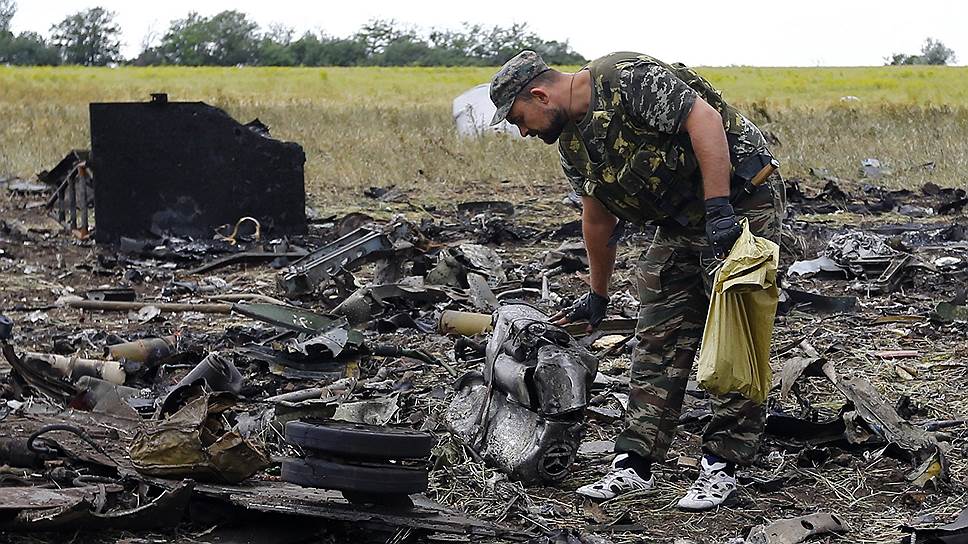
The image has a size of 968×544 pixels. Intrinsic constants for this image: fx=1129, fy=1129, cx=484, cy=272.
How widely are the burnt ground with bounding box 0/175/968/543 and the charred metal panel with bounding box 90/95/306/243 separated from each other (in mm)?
561

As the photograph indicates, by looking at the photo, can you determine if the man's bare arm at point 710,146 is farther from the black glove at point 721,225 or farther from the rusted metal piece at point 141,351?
the rusted metal piece at point 141,351

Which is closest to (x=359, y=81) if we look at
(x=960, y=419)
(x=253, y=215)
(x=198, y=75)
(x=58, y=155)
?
(x=198, y=75)

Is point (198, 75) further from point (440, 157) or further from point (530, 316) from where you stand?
point (530, 316)

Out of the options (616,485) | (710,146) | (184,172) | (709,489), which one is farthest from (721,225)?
(184,172)

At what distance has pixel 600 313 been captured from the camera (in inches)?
187

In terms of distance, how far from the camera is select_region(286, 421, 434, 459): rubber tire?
381 centimetres

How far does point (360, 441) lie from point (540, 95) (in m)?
1.42

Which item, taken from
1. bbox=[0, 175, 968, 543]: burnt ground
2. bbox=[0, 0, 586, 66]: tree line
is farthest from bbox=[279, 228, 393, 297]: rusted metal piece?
bbox=[0, 0, 586, 66]: tree line

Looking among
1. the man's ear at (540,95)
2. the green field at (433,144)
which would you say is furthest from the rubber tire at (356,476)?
the green field at (433,144)

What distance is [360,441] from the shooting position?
382 centimetres

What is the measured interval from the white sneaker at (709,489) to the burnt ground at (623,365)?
4 centimetres

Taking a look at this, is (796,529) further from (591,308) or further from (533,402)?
(591,308)

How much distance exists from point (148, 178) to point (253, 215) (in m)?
1.16

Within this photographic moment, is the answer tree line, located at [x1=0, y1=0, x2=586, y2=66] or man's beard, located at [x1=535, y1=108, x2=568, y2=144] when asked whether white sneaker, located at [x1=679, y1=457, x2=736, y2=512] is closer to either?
man's beard, located at [x1=535, y1=108, x2=568, y2=144]
